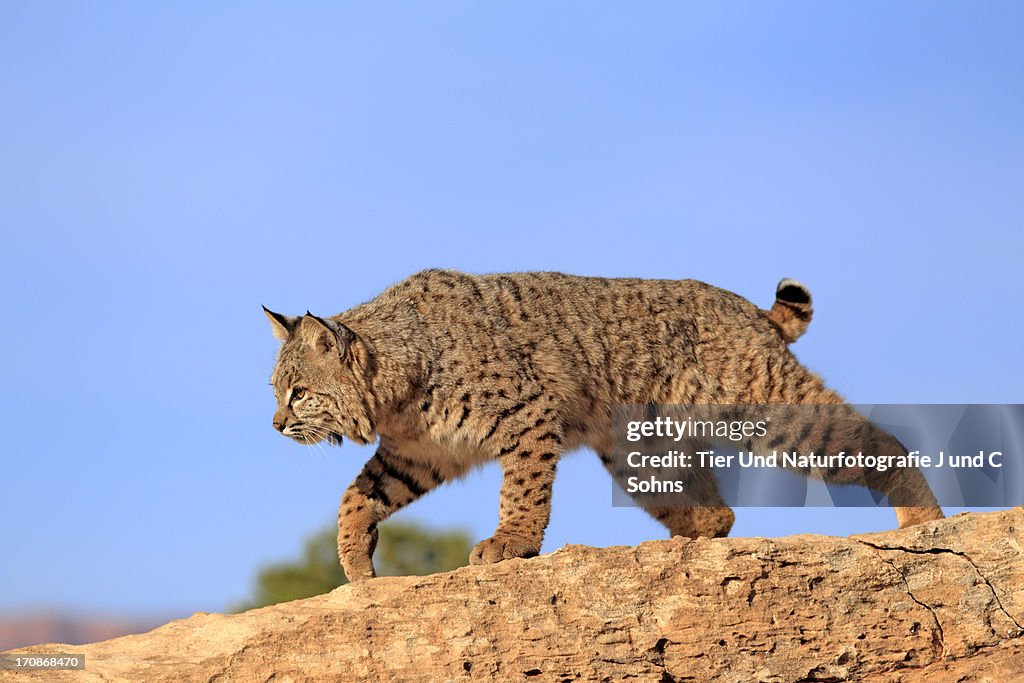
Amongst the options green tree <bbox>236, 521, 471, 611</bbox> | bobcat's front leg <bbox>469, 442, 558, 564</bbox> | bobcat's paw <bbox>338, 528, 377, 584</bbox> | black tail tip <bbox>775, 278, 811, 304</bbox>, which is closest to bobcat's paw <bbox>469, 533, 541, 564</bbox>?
bobcat's front leg <bbox>469, 442, 558, 564</bbox>

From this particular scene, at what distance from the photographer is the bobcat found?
9.67m

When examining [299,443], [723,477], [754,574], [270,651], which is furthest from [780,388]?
[270,651]

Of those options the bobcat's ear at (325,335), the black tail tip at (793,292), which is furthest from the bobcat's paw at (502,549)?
the black tail tip at (793,292)

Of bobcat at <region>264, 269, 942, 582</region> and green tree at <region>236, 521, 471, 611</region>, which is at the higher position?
green tree at <region>236, 521, 471, 611</region>

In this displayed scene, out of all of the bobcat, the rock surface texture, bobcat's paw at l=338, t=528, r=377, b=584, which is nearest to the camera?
the rock surface texture

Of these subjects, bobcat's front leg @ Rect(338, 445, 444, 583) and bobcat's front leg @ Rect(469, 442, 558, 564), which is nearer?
bobcat's front leg @ Rect(469, 442, 558, 564)

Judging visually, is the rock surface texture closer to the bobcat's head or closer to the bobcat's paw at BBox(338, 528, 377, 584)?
the bobcat's paw at BBox(338, 528, 377, 584)

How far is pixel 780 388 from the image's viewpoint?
1070cm

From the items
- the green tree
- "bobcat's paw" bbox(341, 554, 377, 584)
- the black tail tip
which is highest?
the green tree

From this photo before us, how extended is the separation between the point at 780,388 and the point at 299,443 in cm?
394

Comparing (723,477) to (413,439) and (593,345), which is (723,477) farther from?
(413,439)

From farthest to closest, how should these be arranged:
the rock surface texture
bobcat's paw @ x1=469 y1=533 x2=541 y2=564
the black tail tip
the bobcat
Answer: the black tail tip, the bobcat, bobcat's paw @ x1=469 y1=533 x2=541 y2=564, the rock surface texture

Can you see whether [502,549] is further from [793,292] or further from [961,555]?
[793,292]

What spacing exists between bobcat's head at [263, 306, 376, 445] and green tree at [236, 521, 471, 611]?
51.0 ft
